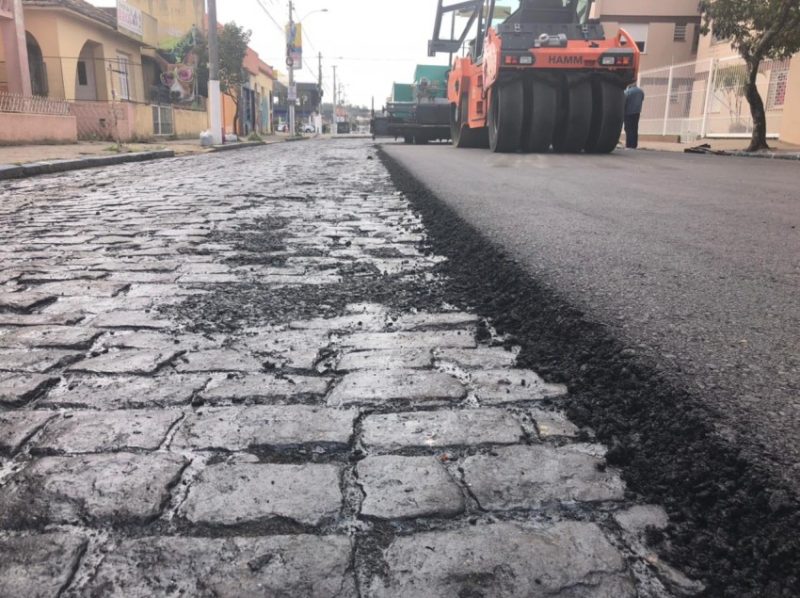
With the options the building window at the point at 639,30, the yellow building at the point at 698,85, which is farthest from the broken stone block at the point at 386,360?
the building window at the point at 639,30

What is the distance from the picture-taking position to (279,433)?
6.21ft

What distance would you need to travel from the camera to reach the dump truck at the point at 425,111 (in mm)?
23828

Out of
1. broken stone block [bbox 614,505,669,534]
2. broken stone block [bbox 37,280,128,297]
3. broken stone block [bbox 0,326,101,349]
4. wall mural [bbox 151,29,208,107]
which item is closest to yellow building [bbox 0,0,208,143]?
wall mural [bbox 151,29,208,107]

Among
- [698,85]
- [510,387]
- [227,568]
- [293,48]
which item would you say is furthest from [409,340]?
[293,48]

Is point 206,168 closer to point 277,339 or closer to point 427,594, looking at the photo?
point 277,339

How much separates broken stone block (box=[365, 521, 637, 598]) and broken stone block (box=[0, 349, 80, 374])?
1.62 m

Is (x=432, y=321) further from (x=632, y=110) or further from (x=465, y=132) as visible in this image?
(x=632, y=110)

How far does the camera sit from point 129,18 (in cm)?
2641

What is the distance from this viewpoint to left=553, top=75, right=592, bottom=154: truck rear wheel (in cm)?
1212

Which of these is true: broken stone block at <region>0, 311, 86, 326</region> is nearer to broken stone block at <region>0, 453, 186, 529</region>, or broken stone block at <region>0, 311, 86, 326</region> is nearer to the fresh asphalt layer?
broken stone block at <region>0, 453, 186, 529</region>

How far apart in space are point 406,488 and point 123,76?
1163 inches

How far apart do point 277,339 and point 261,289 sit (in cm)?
81

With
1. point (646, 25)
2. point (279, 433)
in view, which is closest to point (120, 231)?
point (279, 433)

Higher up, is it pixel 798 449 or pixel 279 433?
pixel 798 449
